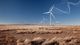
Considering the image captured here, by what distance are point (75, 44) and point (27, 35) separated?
22.3 ft

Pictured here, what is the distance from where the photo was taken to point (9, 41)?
13.9 metres

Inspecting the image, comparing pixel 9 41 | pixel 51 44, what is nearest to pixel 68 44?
pixel 51 44

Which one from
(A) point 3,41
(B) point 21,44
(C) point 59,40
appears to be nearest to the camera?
(B) point 21,44

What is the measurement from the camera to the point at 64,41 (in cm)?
1241

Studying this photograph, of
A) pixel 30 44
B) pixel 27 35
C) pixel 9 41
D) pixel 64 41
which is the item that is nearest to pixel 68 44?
pixel 64 41

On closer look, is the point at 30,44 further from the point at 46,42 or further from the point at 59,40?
the point at 59,40

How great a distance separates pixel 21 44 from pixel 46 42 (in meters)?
1.32

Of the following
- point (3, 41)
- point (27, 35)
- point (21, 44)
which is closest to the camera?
point (21, 44)

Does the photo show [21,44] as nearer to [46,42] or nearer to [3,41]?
[46,42]

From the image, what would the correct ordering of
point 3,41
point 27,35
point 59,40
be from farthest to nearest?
point 27,35
point 3,41
point 59,40

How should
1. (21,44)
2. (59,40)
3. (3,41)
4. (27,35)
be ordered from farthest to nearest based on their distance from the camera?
(27,35) → (3,41) → (59,40) → (21,44)

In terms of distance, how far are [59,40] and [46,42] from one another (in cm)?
89

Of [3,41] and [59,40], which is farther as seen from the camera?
[3,41]

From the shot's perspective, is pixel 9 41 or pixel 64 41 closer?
pixel 64 41
